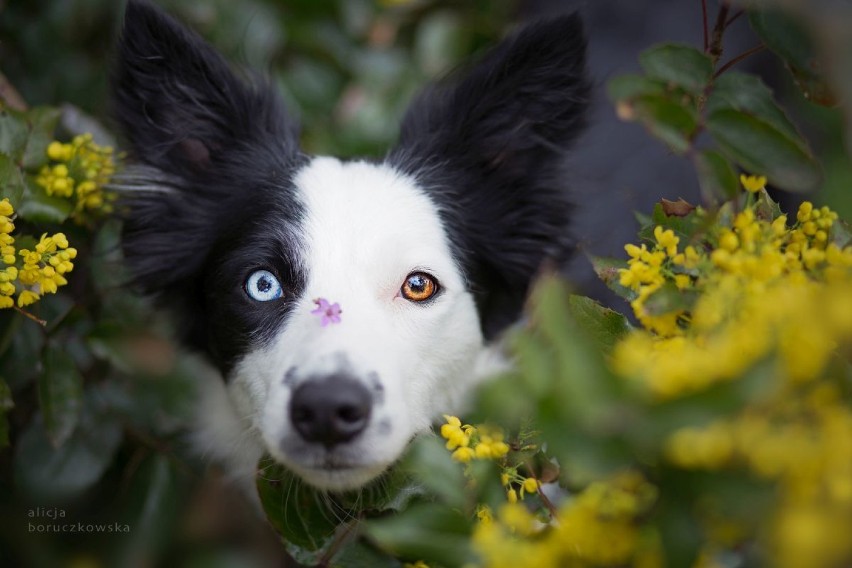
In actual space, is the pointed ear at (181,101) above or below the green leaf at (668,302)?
below

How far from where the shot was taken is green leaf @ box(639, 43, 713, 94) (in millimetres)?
1583

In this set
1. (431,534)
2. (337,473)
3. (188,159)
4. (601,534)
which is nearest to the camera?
(601,534)

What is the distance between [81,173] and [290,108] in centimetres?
116

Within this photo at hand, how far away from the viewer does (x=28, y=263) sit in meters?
1.67

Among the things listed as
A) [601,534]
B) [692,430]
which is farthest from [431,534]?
[692,430]

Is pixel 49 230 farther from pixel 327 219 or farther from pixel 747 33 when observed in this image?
pixel 747 33

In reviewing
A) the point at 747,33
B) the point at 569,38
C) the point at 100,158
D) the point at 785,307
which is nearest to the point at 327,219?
the point at 100,158

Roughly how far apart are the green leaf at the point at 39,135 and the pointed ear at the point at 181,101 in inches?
10.9

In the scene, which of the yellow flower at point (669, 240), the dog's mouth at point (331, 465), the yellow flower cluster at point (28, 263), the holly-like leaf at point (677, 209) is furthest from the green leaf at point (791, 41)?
the yellow flower cluster at point (28, 263)

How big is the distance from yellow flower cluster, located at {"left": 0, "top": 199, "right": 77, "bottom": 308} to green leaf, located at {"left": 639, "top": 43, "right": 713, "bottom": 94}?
52.6 inches

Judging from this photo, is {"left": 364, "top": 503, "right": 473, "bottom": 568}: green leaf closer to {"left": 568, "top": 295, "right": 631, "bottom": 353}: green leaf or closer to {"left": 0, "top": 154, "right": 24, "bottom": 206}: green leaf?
{"left": 568, "top": 295, "right": 631, "bottom": 353}: green leaf

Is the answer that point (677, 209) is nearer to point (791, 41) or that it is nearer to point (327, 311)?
point (791, 41)

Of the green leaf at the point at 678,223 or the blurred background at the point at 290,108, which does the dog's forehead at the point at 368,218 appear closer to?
the blurred background at the point at 290,108

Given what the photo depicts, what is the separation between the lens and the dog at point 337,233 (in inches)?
72.9
